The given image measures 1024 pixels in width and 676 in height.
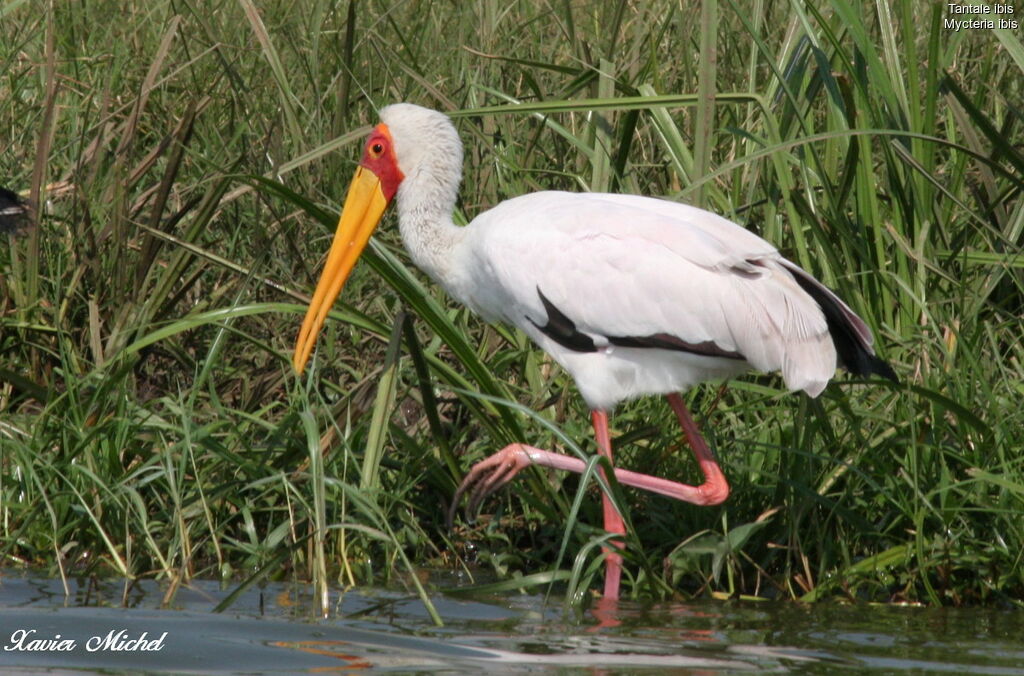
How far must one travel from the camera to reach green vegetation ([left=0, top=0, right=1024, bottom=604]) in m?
4.46

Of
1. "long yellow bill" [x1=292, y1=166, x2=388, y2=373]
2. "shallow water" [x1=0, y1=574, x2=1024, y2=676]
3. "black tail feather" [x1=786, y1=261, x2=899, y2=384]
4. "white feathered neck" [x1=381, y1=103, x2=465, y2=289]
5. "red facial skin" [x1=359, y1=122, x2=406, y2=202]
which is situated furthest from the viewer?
"red facial skin" [x1=359, y1=122, x2=406, y2=202]

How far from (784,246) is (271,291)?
74.5 inches

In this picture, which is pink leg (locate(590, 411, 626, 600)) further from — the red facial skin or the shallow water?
the red facial skin

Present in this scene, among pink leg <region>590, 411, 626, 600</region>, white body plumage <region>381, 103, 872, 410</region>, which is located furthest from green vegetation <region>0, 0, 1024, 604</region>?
white body plumage <region>381, 103, 872, 410</region>

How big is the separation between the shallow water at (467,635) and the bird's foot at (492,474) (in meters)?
0.30

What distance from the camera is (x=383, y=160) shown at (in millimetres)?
5160

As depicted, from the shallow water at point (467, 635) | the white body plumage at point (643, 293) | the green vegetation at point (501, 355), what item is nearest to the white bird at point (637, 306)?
the white body plumage at point (643, 293)

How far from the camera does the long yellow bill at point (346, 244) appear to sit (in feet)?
15.8

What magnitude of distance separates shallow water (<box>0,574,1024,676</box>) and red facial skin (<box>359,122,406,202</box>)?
4.64ft

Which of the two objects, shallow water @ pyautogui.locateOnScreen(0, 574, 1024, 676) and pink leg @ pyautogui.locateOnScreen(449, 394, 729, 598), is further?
pink leg @ pyautogui.locateOnScreen(449, 394, 729, 598)

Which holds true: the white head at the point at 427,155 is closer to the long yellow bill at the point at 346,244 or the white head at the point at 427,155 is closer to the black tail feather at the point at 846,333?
the long yellow bill at the point at 346,244

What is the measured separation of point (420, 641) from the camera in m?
3.80

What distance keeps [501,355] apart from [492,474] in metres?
0.84

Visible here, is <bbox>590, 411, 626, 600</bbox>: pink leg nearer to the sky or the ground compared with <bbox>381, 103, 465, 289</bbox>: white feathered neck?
nearer to the ground
